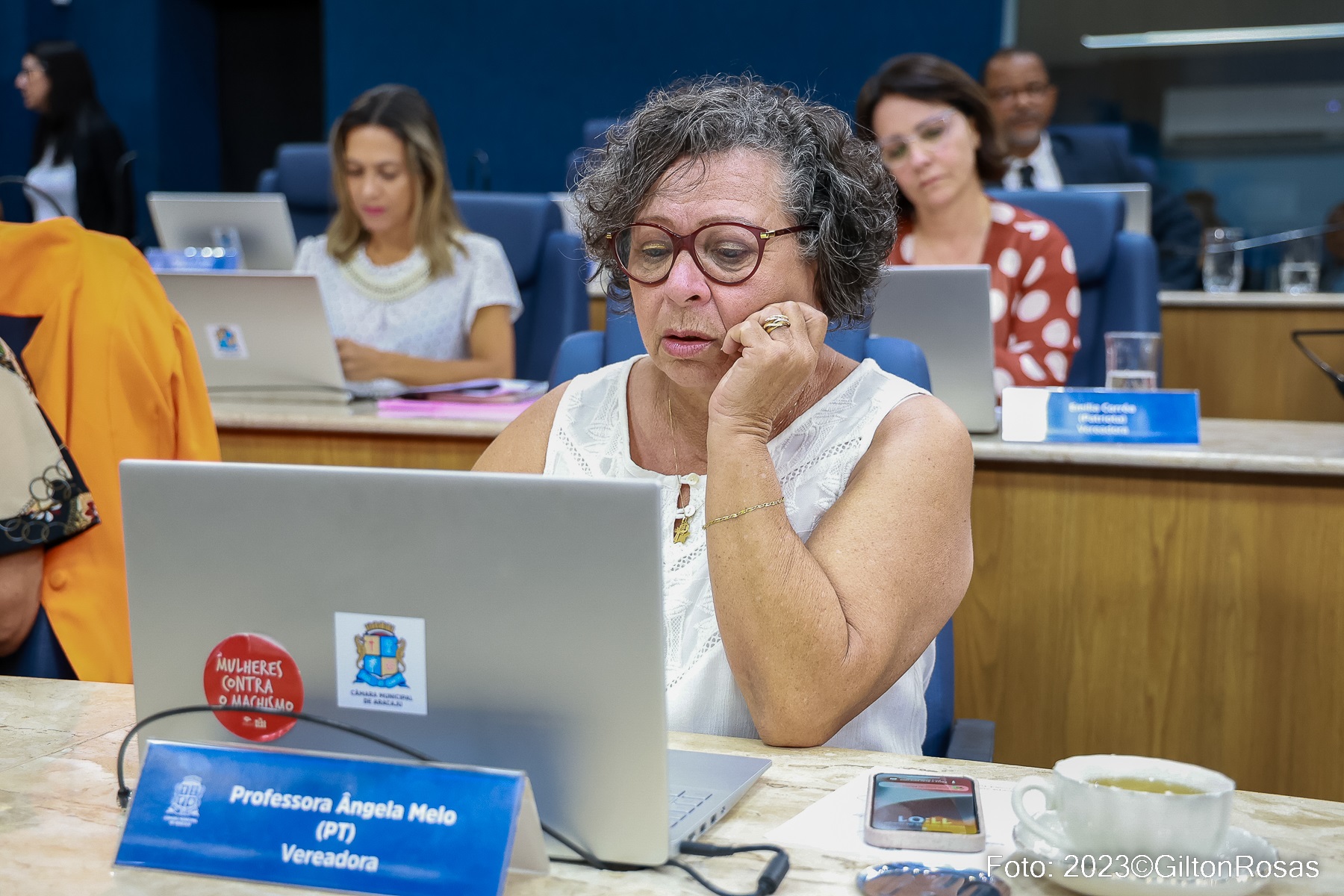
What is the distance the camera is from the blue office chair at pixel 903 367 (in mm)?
1279

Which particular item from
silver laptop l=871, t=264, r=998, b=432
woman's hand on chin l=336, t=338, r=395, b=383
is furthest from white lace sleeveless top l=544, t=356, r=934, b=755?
woman's hand on chin l=336, t=338, r=395, b=383

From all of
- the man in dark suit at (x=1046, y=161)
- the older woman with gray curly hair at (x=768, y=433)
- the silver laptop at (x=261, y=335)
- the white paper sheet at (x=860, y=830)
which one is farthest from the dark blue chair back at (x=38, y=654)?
the man in dark suit at (x=1046, y=161)

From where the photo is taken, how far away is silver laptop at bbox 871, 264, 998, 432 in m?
1.93

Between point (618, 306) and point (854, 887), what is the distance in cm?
82

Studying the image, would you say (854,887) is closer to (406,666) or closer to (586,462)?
(406,666)

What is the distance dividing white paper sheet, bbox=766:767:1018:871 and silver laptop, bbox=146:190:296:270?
2.47 meters

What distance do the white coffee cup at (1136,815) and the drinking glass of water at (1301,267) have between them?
380 centimetres

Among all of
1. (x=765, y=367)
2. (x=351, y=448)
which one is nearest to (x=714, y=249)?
(x=765, y=367)

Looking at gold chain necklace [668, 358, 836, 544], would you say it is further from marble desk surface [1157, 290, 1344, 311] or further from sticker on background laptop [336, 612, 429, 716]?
marble desk surface [1157, 290, 1344, 311]

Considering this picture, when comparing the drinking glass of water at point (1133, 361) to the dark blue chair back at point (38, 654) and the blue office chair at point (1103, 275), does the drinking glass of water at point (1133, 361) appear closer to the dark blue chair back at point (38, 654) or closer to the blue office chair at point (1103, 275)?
the blue office chair at point (1103, 275)

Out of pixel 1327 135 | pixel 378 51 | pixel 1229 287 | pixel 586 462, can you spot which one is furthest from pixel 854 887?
pixel 378 51

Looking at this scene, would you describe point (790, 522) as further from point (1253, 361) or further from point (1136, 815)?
point (1253, 361)

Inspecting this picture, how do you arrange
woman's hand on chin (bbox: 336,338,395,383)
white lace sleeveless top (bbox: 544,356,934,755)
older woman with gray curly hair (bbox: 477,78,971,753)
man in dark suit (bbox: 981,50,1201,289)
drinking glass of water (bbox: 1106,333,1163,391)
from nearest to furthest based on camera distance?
older woman with gray curly hair (bbox: 477,78,971,753) → white lace sleeveless top (bbox: 544,356,934,755) → drinking glass of water (bbox: 1106,333,1163,391) → woman's hand on chin (bbox: 336,338,395,383) → man in dark suit (bbox: 981,50,1201,289)

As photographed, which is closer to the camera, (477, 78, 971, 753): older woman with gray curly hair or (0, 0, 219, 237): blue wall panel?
(477, 78, 971, 753): older woman with gray curly hair
